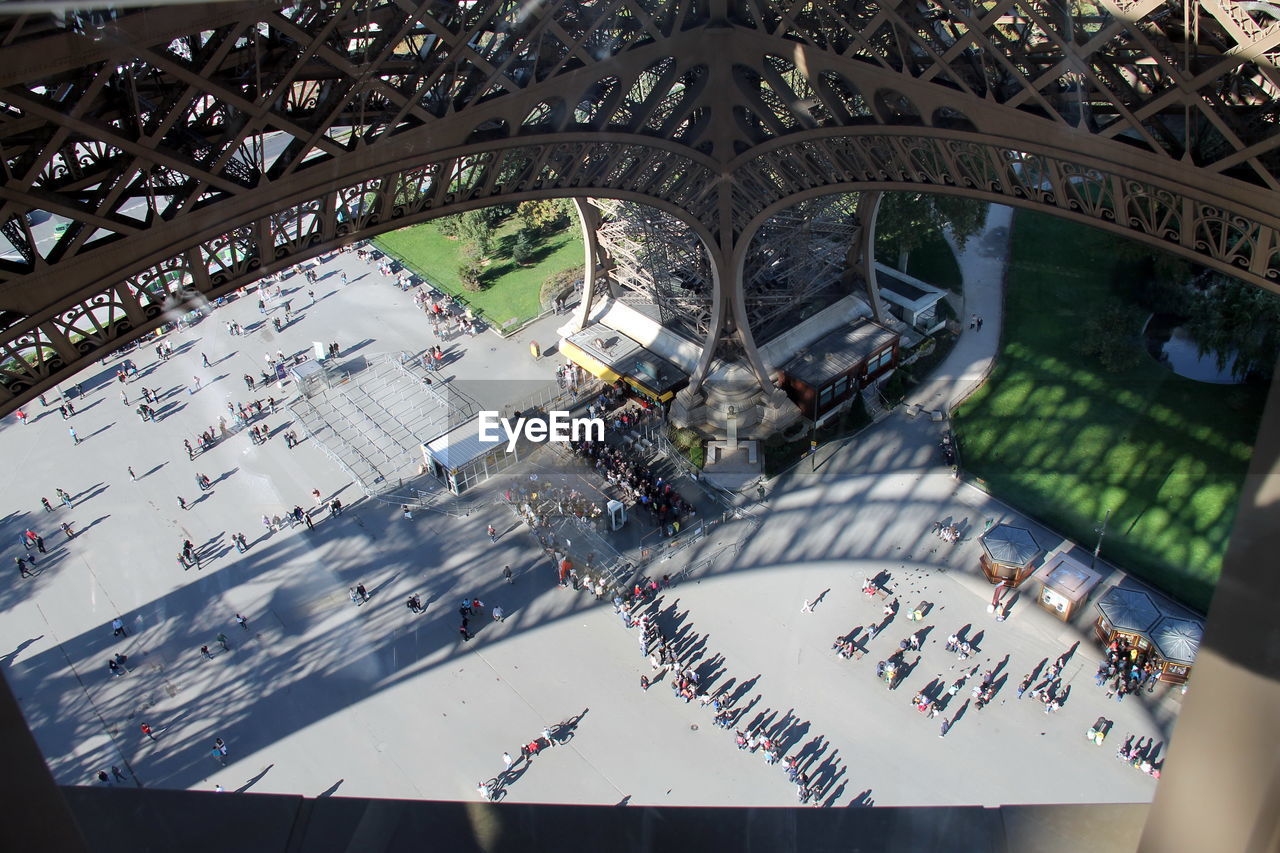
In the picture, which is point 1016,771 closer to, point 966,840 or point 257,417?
point 966,840

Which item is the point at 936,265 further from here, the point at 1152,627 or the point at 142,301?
the point at 142,301

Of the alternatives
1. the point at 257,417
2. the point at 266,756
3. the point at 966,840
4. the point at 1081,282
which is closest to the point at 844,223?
the point at 1081,282

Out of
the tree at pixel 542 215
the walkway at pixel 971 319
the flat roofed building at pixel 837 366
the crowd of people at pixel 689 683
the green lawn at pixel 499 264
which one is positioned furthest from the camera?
the tree at pixel 542 215

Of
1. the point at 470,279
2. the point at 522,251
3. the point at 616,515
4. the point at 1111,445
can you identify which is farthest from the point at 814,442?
the point at 522,251

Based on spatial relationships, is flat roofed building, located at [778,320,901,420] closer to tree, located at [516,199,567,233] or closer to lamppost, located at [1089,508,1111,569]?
lamppost, located at [1089,508,1111,569]

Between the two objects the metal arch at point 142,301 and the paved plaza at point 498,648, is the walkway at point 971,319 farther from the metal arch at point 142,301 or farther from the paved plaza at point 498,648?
the metal arch at point 142,301

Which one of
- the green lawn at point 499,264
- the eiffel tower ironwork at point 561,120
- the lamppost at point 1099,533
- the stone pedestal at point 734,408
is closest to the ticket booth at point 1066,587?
the lamppost at point 1099,533
